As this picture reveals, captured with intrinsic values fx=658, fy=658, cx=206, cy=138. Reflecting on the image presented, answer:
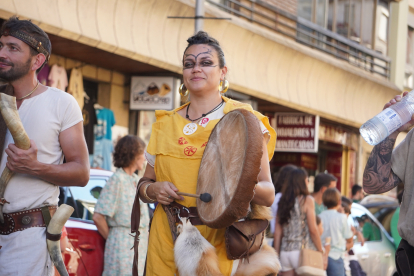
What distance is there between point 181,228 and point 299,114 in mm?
14623

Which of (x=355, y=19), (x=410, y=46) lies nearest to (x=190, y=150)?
(x=355, y=19)

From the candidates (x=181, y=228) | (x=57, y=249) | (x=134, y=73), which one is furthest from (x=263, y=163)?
(x=134, y=73)

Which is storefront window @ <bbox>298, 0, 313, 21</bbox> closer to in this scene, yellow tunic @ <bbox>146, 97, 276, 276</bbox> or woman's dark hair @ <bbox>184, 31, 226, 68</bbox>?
woman's dark hair @ <bbox>184, 31, 226, 68</bbox>

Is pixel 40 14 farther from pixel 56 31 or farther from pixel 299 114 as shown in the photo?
pixel 299 114

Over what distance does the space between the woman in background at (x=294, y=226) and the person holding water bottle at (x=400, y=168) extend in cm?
424

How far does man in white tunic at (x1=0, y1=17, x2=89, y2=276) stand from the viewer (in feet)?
11.8

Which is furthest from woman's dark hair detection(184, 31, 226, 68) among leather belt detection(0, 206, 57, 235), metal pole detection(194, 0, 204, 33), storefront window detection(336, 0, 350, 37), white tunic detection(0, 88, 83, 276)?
storefront window detection(336, 0, 350, 37)

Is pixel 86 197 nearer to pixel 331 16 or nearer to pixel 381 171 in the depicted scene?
pixel 381 171

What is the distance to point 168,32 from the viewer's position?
12375 millimetres

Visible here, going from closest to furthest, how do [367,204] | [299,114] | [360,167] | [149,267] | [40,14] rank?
[149,267], [40,14], [367,204], [299,114], [360,167]

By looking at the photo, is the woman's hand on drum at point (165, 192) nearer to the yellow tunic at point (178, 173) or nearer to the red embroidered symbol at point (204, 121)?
the yellow tunic at point (178, 173)

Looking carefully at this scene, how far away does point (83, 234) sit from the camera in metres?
6.37

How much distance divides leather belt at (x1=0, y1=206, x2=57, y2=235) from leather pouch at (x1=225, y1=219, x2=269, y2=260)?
104 centimetres

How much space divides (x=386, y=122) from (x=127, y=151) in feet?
12.7
